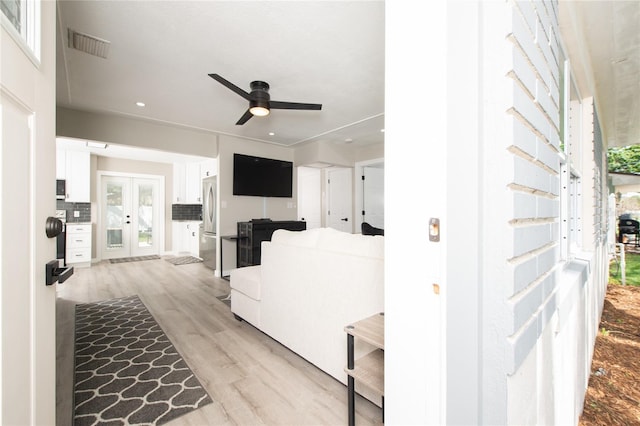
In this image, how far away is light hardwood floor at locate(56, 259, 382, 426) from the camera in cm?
155

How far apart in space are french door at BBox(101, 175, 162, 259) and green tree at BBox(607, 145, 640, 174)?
12.5 meters

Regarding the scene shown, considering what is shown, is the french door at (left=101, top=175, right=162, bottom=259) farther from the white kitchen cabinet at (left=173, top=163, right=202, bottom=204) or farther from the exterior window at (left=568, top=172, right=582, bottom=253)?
the exterior window at (left=568, top=172, right=582, bottom=253)

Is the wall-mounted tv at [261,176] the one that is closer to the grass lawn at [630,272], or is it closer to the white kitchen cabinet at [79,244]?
the white kitchen cabinet at [79,244]

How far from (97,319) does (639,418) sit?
4.66 metres

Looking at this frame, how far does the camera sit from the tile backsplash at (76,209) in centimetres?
565

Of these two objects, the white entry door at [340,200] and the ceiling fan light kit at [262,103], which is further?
the white entry door at [340,200]

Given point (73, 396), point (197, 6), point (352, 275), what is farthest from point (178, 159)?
point (352, 275)

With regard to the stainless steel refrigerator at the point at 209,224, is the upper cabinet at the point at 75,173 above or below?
above

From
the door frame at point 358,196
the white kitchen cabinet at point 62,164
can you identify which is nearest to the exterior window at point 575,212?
the door frame at point 358,196

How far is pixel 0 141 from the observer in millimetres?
640

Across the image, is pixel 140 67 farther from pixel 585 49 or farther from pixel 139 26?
pixel 585 49

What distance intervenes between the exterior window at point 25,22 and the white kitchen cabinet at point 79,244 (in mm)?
6476

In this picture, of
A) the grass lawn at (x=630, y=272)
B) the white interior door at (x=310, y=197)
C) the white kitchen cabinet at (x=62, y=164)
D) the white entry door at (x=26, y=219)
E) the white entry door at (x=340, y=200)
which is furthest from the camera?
the white interior door at (x=310, y=197)

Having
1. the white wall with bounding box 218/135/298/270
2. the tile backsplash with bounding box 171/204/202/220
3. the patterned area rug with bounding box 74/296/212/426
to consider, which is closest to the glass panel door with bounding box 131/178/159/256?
the tile backsplash with bounding box 171/204/202/220
